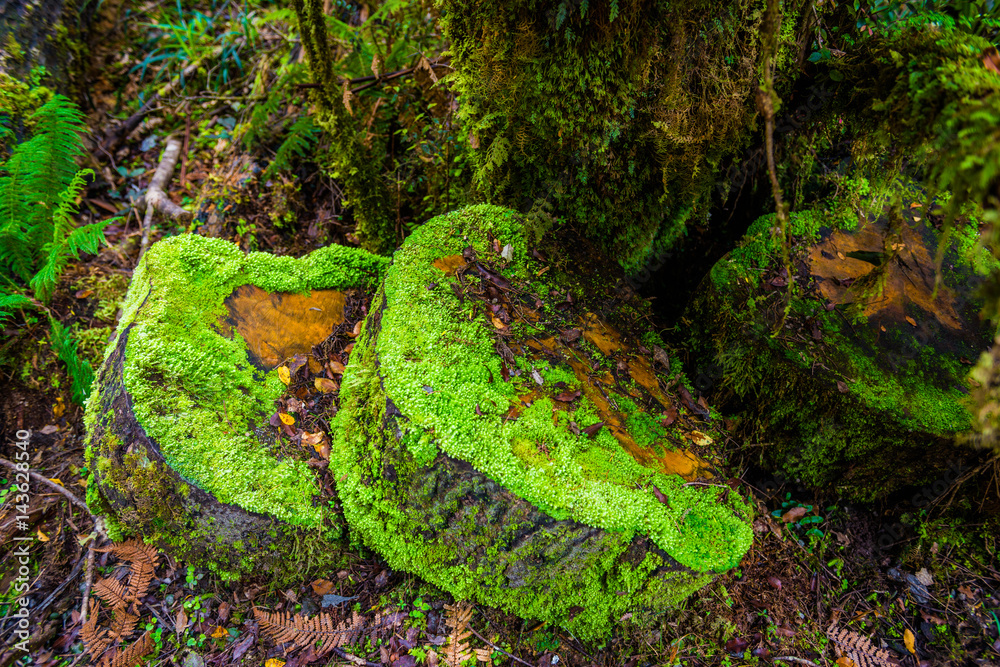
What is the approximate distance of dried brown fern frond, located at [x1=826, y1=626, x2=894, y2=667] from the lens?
9.82 ft

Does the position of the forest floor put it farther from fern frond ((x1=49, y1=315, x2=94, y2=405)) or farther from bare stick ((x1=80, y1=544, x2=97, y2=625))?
fern frond ((x1=49, y1=315, x2=94, y2=405))

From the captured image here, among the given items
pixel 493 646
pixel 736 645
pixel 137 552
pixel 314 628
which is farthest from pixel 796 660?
pixel 137 552

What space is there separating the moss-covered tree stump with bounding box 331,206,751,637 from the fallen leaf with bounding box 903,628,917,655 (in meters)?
1.77

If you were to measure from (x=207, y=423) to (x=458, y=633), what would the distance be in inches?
78.1

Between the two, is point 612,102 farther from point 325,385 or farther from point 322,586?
point 322,586

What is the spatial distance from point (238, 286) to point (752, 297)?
365 centimetres

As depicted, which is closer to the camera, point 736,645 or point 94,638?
point 94,638

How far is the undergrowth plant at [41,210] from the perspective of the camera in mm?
3717

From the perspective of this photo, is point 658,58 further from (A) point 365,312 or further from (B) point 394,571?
(B) point 394,571

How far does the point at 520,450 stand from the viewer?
241 cm

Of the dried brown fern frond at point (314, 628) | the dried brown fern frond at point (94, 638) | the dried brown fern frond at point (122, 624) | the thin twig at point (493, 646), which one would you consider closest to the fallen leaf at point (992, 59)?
the thin twig at point (493, 646)

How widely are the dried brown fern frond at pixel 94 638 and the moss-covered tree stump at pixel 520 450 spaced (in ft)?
5.32

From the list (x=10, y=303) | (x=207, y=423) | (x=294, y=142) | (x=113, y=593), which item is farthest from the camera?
(x=294, y=142)

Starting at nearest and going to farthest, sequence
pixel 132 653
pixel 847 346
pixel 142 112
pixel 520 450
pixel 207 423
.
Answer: pixel 520 450
pixel 132 653
pixel 207 423
pixel 847 346
pixel 142 112
